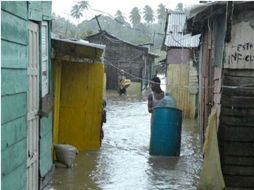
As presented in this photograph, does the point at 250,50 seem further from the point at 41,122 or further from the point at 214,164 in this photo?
the point at 41,122

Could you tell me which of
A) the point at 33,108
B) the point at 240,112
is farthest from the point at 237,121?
the point at 33,108

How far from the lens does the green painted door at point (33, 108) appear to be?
6.19 m

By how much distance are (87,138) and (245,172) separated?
177 inches

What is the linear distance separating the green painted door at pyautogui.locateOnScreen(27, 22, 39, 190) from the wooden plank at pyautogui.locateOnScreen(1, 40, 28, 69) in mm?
1422

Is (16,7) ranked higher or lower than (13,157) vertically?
higher

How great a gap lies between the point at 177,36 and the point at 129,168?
15921mm

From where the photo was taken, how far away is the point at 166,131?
10.7 metres

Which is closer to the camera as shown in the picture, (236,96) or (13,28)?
(13,28)

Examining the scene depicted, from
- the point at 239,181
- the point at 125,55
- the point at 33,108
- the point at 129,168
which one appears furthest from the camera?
the point at 125,55

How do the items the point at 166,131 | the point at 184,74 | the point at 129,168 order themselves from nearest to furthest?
the point at 129,168 → the point at 166,131 → the point at 184,74

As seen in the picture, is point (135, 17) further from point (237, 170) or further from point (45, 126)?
point (45, 126)

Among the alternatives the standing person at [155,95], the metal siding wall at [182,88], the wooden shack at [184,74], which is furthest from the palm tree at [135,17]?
the standing person at [155,95]

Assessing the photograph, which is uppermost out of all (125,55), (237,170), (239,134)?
(125,55)

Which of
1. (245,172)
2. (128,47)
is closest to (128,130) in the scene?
(245,172)
